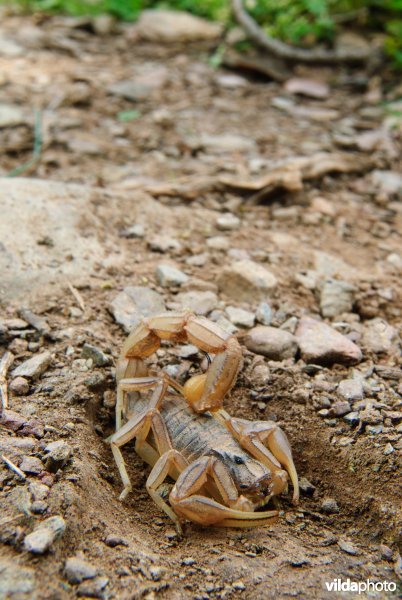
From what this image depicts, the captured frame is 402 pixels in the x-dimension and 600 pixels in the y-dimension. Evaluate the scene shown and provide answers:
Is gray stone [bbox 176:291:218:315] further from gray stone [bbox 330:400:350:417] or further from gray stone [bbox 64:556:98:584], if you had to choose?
gray stone [bbox 64:556:98:584]

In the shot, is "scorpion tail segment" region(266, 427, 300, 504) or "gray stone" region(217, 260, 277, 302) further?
"gray stone" region(217, 260, 277, 302)

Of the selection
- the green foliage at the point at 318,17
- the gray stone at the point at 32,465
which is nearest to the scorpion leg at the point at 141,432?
the gray stone at the point at 32,465

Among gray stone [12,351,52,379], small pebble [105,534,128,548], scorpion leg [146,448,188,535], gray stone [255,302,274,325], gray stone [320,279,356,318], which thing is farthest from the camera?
gray stone [320,279,356,318]

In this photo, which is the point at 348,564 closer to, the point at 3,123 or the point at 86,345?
the point at 86,345

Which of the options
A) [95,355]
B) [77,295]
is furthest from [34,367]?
[77,295]

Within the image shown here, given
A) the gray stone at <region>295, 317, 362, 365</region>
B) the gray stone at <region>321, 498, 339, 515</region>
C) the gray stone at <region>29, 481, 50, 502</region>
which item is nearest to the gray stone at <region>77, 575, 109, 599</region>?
the gray stone at <region>29, 481, 50, 502</region>

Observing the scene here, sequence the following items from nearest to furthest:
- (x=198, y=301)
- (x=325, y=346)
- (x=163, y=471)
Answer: (x=163, y=471) → (x=325, y=346) → (x=198, y=301)

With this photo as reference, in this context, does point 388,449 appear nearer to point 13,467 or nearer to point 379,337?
point 379,337

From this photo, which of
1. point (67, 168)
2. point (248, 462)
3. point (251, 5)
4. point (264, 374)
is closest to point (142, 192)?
point (67, 168)

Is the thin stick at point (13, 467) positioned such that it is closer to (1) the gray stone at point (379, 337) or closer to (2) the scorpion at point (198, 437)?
(2) the scorpion at point (198, 437)
